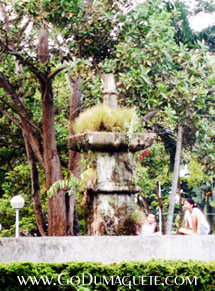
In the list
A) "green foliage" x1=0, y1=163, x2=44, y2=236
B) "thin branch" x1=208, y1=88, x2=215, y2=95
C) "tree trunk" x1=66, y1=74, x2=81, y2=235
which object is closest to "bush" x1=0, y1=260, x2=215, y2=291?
"tree trunk" x1=66, y1=74, x2=81, y2=235

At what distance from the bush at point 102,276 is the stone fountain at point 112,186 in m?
0.97

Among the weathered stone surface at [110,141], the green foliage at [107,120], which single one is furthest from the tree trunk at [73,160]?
the weathered stone surface at [110,141]

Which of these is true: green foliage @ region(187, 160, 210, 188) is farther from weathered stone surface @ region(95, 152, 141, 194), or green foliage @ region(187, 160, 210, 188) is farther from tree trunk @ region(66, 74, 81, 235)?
weathered stone surface @ region(95, 152, 141, 194)

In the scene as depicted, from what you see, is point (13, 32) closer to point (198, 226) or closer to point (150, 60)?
point (150, 60)

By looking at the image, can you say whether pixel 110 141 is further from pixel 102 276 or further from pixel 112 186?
pixel 102 276

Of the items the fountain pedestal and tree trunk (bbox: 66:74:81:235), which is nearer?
the fountain pedestal

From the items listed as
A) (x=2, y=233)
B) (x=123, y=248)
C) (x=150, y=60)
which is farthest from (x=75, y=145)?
(x=2, y=233)

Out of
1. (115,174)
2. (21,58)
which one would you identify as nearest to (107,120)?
(115,174)

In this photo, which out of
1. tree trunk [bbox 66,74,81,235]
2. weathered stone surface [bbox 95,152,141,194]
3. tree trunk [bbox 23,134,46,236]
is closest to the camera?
weathered stone surface [bbox 95,152,141,194]

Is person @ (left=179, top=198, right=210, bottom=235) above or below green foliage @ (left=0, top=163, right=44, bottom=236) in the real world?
below

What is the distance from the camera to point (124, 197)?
7.80m

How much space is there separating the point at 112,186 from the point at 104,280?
1.48m

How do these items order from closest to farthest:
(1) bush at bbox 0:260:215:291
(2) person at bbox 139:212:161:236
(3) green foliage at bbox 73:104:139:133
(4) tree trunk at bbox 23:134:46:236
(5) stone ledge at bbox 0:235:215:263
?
(1) bush at bbox 0:260:215:291, (5) stone ledge at bbox 0:235:215:263, (3) green foliage at bbox 73:104:139:133, (2) person at bbox 139:212:161:236, (4) tree trunk at bbox 23:134:46:236

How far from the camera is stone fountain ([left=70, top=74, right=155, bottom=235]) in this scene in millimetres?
7684
